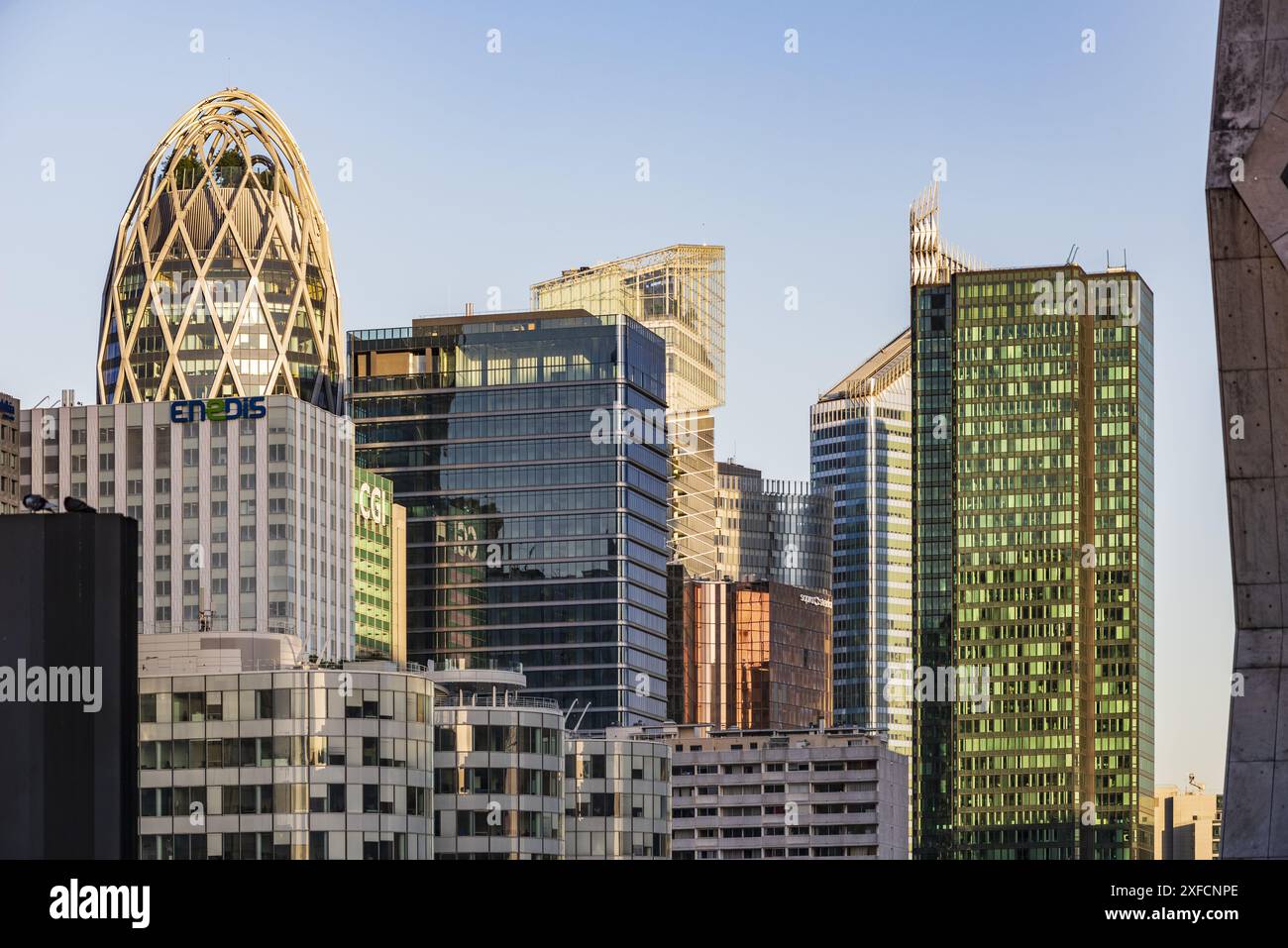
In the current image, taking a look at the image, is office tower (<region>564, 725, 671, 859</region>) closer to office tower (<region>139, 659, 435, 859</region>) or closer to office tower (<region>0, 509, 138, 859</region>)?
office tower (<region>139, 659, 435, 859</region>)

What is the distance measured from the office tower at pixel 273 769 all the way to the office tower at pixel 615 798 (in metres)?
20.7

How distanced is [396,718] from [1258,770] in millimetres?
116766

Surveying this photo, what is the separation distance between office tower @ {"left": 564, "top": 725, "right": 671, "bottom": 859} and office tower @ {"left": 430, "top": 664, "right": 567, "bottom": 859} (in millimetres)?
7913

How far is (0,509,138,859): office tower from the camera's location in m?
51.2

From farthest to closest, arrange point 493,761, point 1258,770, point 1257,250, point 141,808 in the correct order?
1. point 493,761
2. point 141,808
3. point 1257,250
4. point 1258,770

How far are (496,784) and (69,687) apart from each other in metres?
87.6

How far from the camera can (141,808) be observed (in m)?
129
